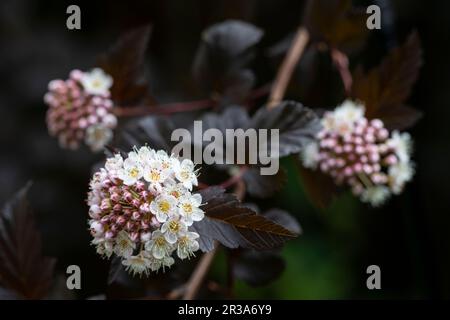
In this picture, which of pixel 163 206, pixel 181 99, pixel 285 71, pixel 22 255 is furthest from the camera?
pixel 181 99

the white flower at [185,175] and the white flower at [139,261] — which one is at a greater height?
the white flower at [185,175]

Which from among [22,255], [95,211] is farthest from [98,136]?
[95,211]

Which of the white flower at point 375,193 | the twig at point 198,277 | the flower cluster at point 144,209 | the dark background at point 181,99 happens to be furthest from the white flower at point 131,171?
the dark background at point 181,99

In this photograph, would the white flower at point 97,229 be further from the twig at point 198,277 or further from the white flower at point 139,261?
the twig at point 198,277

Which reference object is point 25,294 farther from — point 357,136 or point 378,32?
point 378,32

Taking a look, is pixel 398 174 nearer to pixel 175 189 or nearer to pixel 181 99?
pixel 175 189

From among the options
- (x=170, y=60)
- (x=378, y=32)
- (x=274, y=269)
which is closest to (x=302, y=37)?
(x=378, y=32)
